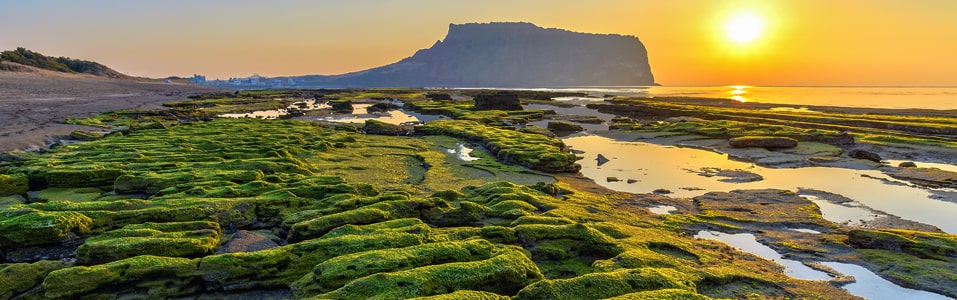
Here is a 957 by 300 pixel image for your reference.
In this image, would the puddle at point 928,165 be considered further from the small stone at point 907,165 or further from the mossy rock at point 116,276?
the mossy rock at point 116,276

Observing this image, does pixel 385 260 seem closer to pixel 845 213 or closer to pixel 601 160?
pixel 845 213

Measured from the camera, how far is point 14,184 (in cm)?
1895

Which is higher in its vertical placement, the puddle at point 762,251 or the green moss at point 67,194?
the green moss at point 67,194

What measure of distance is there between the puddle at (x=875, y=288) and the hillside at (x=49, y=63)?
14041cm

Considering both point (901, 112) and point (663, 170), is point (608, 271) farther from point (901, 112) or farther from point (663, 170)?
point (901, 112)

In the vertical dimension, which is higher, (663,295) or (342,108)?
(342,108)

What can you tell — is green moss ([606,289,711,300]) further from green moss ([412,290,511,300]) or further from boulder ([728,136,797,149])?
boulder ([728,136,797,149])

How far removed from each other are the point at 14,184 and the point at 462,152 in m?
25.9

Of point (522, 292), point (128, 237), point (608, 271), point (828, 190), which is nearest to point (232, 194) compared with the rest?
point (128, 237)

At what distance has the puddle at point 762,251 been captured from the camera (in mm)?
13582

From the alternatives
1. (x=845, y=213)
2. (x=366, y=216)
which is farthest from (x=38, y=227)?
(x=845, y=213)

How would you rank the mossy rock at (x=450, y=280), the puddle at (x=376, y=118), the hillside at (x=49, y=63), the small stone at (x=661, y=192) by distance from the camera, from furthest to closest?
the hillside at (x=49, y=63), the puddle at (x=376, y=118), the small stone at (x=661, y=192), the mossy rock at (x=450, y=280)

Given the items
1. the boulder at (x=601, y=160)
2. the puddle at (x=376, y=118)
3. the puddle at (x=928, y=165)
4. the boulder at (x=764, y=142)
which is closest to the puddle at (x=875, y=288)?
the boulder at (x=601, y=160)

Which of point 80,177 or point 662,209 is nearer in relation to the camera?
point 80,177
